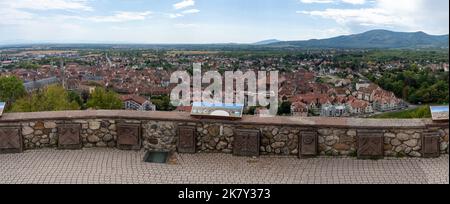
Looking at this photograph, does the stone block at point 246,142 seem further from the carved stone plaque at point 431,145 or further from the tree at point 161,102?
the tree at point 161,102

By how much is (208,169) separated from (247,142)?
697mm

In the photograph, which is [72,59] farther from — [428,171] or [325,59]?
[428,171]

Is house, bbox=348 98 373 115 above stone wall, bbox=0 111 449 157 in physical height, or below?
below

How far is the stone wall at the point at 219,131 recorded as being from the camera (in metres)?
4.95

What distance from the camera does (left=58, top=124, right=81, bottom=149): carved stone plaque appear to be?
5.32 meters

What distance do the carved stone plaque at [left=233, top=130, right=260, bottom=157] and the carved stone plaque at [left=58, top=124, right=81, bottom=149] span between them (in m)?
2.00

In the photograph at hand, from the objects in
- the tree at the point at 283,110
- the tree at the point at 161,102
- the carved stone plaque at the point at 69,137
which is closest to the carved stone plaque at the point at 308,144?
the carved stone plaque at the point at 69,137

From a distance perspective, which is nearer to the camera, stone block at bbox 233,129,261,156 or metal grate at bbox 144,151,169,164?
metal grate at bbox 144,151,169,164

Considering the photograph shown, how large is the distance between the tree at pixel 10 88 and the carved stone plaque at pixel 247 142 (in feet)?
82.8

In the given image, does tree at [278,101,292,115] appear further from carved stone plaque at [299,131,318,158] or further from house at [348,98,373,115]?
house at [348,98,373,115]

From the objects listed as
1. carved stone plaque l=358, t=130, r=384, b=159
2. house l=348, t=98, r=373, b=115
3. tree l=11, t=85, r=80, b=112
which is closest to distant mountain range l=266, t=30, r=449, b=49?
house l=348, t=98, r=373, b=115

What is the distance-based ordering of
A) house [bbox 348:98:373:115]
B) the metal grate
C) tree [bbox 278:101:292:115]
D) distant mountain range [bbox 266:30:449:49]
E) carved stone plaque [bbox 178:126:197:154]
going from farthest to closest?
distant mountain range [bbox 266:30:449:49] → house [bbox 348:98:373:115] → tree [bbox 278:101:292:115] → carved stone plaque [bbox 178:126:197:154] → the metal grate

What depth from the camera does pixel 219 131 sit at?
524cm
